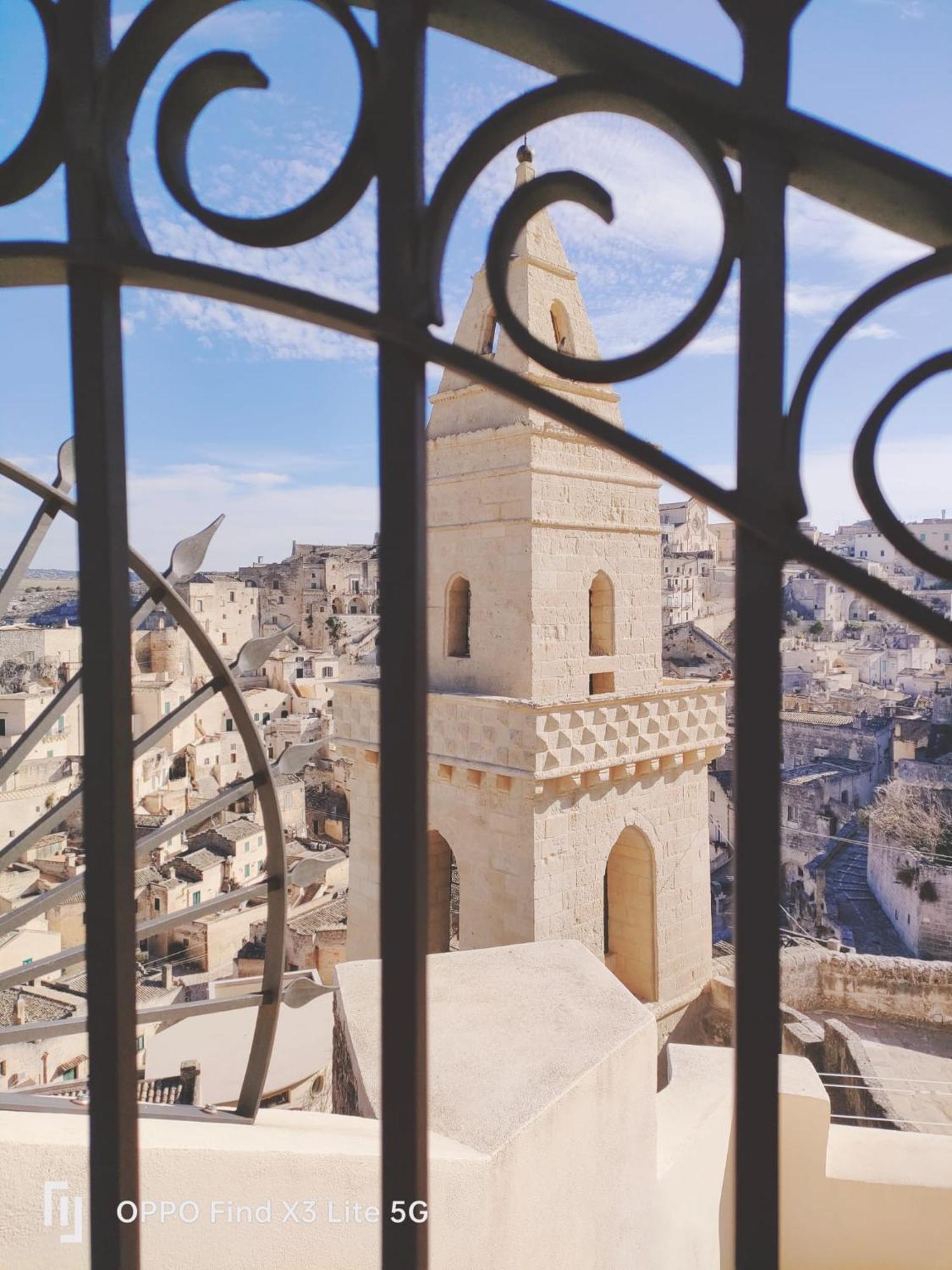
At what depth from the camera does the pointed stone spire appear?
758 cm

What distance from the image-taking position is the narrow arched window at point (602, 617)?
8320 millimetres

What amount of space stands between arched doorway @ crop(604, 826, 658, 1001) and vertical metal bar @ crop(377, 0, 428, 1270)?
7.90 meters

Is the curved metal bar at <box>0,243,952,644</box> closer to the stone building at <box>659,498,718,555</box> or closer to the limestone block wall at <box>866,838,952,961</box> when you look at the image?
the limestone block wall at <box>866,838,952,961</box>

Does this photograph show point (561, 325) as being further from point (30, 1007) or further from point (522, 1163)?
point (30, 1007)

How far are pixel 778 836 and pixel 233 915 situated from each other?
1988 centimetres

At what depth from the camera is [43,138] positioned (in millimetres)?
787

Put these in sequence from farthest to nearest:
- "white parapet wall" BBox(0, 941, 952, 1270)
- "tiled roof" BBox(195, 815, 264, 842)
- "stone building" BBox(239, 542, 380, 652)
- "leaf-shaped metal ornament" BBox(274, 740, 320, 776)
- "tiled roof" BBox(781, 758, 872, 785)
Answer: "stone building" BBox(239, 542, 380, 652)
"tiled roof" BBox(781, 758, 872, 785)
"tiled roof" BBox(195, 815, 264, 842)
"leaf-shaped metal ornament" BBox(274, 740, 320, 776)
"white parapet wall" BBox(0, 941, 952, 1270)

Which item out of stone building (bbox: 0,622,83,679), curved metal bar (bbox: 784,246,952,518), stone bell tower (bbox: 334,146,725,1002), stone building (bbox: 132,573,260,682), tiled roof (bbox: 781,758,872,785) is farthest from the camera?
stone building (bbox: 132,573,260,682)

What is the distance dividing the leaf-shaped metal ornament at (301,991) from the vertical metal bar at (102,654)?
6.80 feet

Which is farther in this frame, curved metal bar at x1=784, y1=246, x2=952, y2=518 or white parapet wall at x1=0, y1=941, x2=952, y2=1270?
white parapet wall at x1=0, y1=941, x2=952, y2=1270

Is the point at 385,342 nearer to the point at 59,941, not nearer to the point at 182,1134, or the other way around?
the point at 182,1134

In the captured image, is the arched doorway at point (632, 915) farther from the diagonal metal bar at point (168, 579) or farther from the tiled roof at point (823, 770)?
the tiled roof at point (823, 770)

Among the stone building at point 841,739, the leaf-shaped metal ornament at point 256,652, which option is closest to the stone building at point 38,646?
the stone building at point 841,739

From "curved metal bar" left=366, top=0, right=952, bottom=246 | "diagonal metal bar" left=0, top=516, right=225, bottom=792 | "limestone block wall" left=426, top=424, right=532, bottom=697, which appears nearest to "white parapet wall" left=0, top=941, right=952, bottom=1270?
"diagonal metal bar" left=0, top=516, right=225, bottom=792
